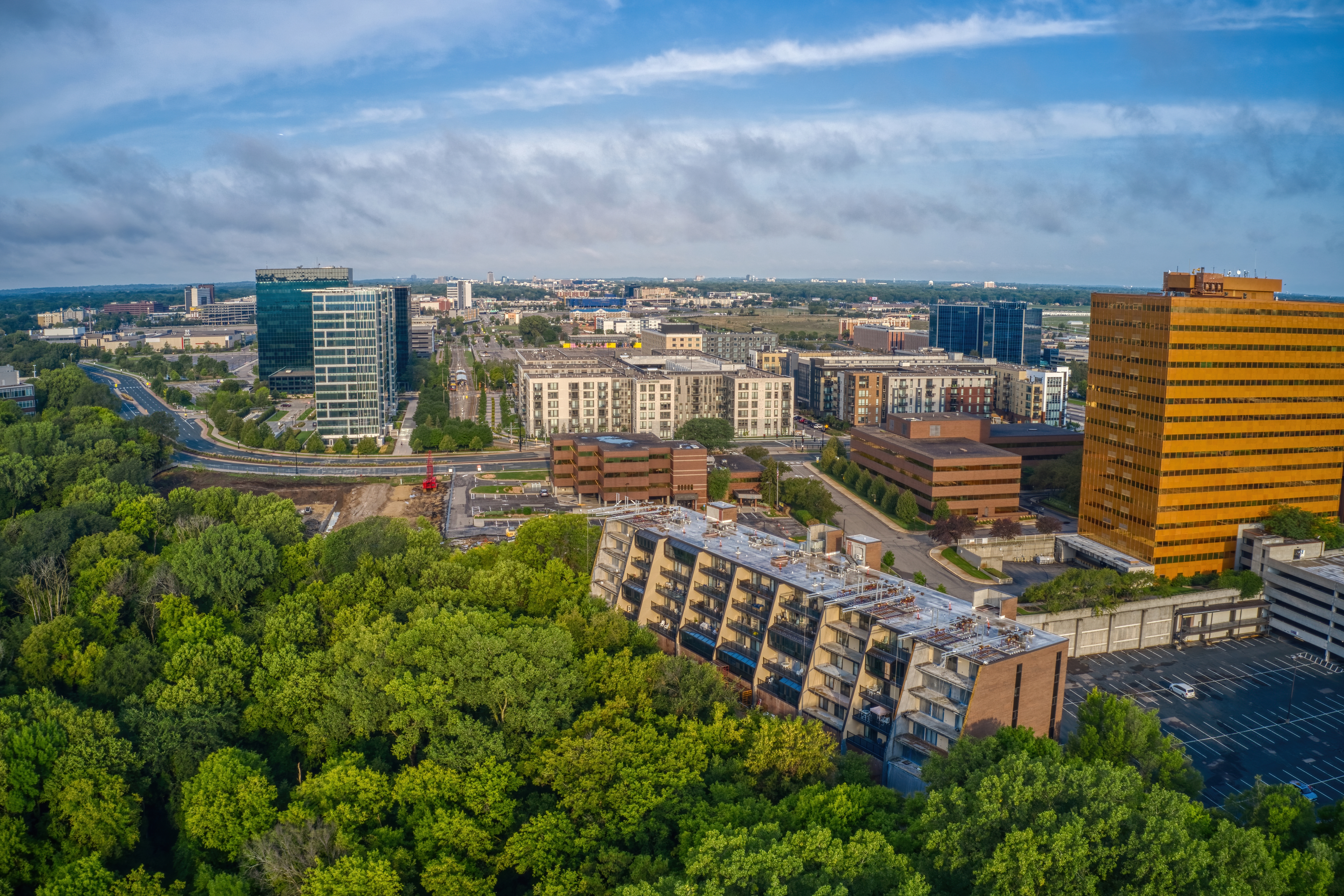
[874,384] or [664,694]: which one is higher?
[874,384]

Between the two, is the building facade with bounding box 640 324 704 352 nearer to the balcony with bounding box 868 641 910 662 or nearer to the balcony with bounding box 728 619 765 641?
the balcony with bounding box 728 619 765 641

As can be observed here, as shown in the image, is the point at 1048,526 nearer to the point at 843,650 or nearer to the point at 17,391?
the point at 843,650

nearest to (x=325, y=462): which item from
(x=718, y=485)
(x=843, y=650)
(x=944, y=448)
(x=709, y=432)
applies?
(x=709, y=432)

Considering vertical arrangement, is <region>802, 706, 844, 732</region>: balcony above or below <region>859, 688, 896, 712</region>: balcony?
below

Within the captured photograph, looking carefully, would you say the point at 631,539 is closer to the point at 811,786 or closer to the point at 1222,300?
the point at 811,786

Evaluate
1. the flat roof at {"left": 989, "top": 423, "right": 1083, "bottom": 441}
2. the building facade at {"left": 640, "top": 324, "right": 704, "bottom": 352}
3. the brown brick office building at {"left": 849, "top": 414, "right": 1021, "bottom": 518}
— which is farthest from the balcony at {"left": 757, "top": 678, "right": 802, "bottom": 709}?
the building facade at {"left": 640, "top": 324, "right": 704, "bottom": 352}

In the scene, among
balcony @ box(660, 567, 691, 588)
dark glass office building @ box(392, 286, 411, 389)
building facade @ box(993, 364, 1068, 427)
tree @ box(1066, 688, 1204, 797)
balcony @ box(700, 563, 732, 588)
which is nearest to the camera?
tree @ box(1066, 688, 1204, 797)

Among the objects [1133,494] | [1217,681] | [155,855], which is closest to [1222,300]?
[1133,494]
